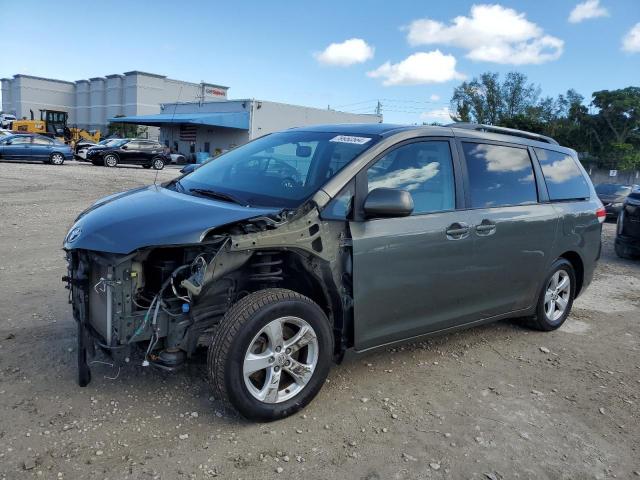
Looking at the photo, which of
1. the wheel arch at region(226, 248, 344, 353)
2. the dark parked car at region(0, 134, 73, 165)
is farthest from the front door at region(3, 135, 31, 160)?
the wheel arch at region(226, 248, 344, 353)

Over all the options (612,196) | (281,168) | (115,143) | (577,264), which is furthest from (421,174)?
(115,143)

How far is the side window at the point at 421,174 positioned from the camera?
3617mm

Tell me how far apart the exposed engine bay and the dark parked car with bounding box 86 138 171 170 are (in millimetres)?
25936

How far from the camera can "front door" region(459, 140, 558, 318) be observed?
4.09 metres

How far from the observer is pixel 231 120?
4050 cm

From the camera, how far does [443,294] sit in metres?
3.86

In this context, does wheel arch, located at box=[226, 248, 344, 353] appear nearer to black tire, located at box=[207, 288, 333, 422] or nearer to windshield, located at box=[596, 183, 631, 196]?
black tire, located at box=[207, 288, 333, 422]

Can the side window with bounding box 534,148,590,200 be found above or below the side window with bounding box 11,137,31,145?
above

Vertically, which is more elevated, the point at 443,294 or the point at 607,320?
the point at 443,294

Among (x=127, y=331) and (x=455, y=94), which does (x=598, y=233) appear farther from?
(x=455, y=94)

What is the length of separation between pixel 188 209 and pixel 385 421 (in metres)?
1.78

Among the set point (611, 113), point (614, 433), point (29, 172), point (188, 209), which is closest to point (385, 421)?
point (614, 433)

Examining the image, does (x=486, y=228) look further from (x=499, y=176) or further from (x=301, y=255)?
(x=301, y=255)

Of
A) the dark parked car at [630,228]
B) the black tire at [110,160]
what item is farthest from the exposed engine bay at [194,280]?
the black tire at [110,160]
